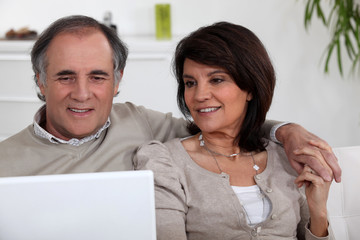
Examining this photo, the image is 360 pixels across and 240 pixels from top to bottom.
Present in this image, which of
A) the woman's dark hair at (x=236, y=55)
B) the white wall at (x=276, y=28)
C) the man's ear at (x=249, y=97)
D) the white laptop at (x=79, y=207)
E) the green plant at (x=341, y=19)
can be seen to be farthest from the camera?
the white wall at (x=276, y=28)

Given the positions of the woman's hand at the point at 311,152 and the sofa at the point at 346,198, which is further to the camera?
the sofa at the point at 346,198

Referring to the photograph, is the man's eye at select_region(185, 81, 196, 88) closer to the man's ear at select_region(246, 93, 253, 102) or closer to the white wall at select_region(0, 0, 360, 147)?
the man's ear at select_region(246, 93, 253, 102)

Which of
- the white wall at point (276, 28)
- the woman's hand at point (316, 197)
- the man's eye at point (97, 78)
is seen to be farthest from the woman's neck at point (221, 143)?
the white wall at point (276, 28)

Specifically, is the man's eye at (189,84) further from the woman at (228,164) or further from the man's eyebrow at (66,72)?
the man's eyebrow at (66,72)

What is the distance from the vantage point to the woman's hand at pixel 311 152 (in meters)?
1.55

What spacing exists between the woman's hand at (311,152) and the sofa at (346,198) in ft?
0.78

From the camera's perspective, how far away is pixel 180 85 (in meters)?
1.85

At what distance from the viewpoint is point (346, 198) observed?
1827 millimetres

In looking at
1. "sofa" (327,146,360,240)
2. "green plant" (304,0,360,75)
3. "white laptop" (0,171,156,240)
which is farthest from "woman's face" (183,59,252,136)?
"green plant" (304,0,360,75)

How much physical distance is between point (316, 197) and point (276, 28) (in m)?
2.44

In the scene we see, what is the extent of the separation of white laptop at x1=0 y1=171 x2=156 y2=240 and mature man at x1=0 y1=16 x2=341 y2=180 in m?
0.68

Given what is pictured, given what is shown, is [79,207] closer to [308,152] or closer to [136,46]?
[308,152]

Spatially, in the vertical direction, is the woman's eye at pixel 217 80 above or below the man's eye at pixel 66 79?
below

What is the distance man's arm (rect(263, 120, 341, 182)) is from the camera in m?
1.55
